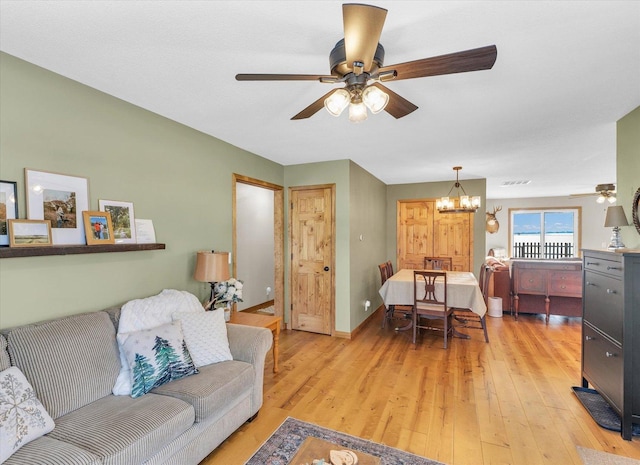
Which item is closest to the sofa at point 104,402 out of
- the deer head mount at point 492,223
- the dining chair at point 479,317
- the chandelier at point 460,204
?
the dining chair at point 479,317

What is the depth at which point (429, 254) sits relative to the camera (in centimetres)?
620

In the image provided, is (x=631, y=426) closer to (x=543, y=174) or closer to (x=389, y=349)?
(x=389, y=349)

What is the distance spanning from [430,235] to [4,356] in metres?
6.00

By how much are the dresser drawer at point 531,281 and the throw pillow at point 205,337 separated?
16.1ft

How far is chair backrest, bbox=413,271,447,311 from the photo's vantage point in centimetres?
392

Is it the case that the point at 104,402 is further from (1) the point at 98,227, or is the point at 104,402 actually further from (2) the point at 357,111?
(2) the point at 357,111

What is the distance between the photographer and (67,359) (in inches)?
70.7

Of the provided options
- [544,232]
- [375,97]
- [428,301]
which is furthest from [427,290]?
[544,232]

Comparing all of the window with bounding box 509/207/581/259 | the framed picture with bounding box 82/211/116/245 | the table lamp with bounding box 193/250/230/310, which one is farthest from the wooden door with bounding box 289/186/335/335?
the window with bounding box 509/207/581/259

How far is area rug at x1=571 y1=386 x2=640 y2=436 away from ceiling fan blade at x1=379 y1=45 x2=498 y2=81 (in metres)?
2.69

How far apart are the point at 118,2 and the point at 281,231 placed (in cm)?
339

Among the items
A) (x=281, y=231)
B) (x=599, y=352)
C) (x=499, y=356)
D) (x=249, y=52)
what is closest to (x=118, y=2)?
(x=249, y=52)

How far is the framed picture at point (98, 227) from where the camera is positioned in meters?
2.15

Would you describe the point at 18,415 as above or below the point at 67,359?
below
